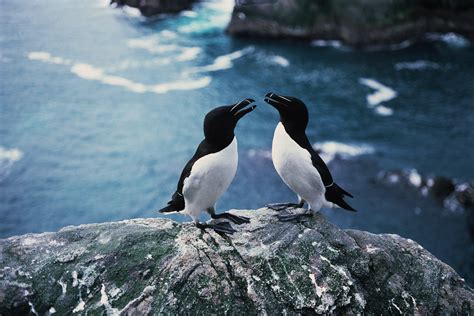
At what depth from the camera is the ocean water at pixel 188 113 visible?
42.4 feet

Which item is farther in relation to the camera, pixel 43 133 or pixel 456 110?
pixel 456 110

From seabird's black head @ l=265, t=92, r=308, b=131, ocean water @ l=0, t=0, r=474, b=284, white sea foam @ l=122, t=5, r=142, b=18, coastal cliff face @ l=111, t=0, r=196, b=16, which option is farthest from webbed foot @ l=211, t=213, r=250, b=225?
white sea foam @ l=122, t=5, r=142, b=18

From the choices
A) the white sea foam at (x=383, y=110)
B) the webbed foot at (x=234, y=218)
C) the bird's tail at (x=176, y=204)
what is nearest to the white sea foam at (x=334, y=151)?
the white sea foam at (x=383, y=110)

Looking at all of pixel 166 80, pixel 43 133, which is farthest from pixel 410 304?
pixel 166 80

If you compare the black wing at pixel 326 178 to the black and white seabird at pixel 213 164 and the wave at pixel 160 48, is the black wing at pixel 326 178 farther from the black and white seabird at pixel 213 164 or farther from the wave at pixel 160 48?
the wave at pixel 160 48

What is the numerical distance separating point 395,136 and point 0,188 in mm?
10980

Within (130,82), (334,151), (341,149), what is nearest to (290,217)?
(334,151)

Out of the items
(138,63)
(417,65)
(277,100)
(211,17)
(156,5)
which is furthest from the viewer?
(211,17)

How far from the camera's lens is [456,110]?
16.6 m

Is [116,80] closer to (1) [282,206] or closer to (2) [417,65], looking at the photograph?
(2) [417,65]

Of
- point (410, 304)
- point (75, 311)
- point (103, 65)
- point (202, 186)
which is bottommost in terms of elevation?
point (103, 65)

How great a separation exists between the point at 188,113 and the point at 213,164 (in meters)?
11.7

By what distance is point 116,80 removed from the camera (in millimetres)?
17922

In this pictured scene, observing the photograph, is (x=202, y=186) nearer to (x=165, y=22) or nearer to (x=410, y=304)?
(x=410, y=304)
